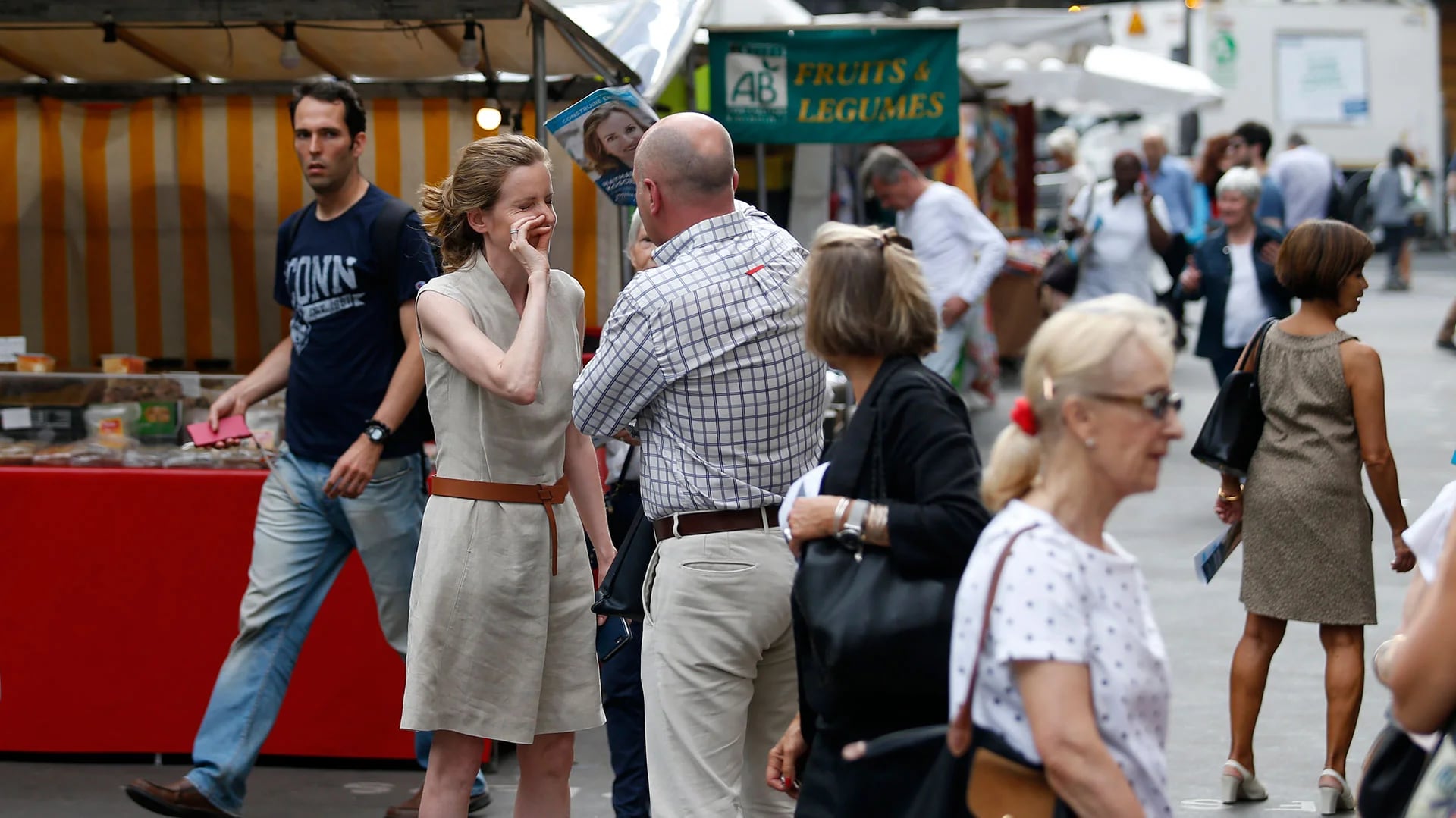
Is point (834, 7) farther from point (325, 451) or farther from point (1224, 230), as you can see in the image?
point (325, 451)

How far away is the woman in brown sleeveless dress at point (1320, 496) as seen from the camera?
15.8 ft

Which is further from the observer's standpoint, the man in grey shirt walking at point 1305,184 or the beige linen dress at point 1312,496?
the man in grey shirt walking at point 1305,184

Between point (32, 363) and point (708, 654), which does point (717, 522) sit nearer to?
point (708, 654)

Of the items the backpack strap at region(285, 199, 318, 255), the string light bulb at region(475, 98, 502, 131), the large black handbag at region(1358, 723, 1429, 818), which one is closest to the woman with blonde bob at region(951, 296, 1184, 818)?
the large black handbag at region(1358, 723, 1429, 818)

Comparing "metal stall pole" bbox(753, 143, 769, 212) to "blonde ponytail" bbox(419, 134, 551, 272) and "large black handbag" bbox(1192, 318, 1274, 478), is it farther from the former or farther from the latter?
"blonde ponytail" bbox(419, 134, 551, 272)

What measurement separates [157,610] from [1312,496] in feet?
12.0

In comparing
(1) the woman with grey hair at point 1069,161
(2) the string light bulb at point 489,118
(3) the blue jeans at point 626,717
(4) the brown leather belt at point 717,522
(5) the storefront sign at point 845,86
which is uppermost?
(1) the woman with grey hair at point 1069,161

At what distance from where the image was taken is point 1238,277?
8.92 m

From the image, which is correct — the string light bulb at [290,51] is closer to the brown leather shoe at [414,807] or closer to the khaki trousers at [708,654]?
the brown leather shoe at [414,807]

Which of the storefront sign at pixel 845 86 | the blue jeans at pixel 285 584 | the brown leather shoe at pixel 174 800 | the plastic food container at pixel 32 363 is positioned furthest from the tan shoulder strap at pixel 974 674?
the storefront sign at pixel 845 86

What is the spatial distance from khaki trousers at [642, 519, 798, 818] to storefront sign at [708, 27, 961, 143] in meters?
5.41

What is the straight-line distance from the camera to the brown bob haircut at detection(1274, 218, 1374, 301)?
15.7 feet

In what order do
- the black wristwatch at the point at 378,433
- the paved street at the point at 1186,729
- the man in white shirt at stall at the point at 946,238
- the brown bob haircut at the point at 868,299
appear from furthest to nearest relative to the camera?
the man in white shirt at stall at the point at 946,238, the paved street at the point at 1186,729, the black wristwatch at the point at 378,433, the brown bob haircut at the point at 868,299

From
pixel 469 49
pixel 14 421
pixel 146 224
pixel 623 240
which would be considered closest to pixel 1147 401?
pixel 469 49
